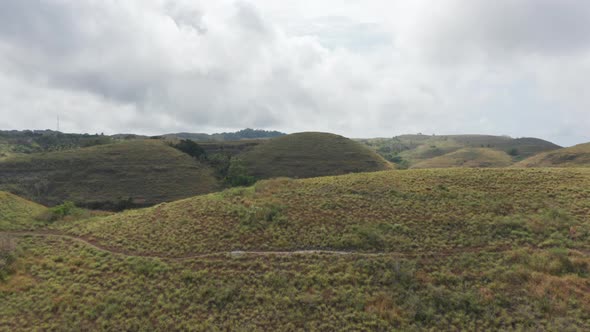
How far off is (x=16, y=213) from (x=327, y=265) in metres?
33.2

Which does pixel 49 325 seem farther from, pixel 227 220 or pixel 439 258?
pixel 439 258

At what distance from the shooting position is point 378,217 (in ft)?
86.2

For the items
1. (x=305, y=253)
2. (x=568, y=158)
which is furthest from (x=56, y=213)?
(x=568, y=158)

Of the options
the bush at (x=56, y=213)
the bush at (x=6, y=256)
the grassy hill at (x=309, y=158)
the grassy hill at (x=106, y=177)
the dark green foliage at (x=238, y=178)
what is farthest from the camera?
the grassy hill at (x=309, y=158)

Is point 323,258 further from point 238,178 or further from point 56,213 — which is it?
point 238,178

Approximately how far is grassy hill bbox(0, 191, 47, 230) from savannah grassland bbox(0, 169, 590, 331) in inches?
125

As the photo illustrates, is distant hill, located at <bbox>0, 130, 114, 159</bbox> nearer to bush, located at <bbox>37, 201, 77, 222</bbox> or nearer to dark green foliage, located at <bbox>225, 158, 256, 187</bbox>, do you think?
dark green foliage, located at <bbox>225, 158, 256, 187</bbox>

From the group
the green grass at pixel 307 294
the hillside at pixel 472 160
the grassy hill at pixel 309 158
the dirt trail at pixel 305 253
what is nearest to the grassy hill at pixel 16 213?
the dirt trail at pixel 305 253

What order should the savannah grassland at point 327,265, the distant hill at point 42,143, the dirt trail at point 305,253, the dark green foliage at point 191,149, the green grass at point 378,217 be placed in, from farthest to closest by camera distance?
the distant hill at point 42,143, the dark green foliage at point 191,149, the green grass at point 378,217, the dirt trail at point 305,253, the savannah grassland at point 327,265

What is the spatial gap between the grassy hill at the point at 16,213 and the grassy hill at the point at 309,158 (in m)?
59.5

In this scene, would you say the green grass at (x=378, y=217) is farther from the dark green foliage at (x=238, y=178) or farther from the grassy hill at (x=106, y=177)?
the dark green foliage at (x=238, y=178)

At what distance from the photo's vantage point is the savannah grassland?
1600 centimetres

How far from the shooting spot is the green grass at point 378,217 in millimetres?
22250

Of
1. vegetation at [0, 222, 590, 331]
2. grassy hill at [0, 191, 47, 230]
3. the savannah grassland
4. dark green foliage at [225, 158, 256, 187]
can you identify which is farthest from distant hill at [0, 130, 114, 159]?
vegetation at [0, 222, 590, 331]
